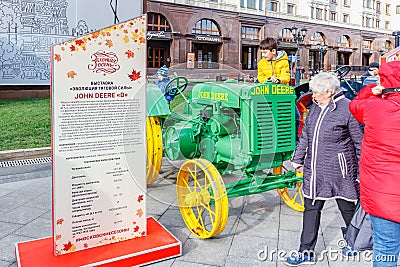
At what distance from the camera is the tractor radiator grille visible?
4.11 meters

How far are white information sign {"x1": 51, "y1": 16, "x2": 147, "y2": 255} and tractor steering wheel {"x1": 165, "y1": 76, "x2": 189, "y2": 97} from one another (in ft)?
5.31

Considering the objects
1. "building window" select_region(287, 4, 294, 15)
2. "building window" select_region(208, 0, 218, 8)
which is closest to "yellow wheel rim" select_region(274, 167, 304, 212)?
"building window" select_region(208, 0, 218, 8)

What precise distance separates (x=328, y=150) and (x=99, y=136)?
1846 millimetres

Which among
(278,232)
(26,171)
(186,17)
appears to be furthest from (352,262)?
(186,17)

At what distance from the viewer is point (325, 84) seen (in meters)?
3.29

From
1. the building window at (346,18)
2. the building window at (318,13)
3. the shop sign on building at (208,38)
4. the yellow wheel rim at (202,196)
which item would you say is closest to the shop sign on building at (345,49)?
the building window at (346,18)

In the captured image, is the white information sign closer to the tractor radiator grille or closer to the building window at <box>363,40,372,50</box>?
the tractor radiator grille

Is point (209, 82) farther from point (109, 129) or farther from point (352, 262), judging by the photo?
point (352, 262)

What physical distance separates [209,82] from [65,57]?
1798 millimetres

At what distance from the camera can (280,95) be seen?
167 inches

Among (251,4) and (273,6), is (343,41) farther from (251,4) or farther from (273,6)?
(251,4)

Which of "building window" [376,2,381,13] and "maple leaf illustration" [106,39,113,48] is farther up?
"building window" [376,2,381,13]

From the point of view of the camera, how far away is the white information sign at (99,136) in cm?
324

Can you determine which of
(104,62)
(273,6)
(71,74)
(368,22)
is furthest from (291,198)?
(368,22)
